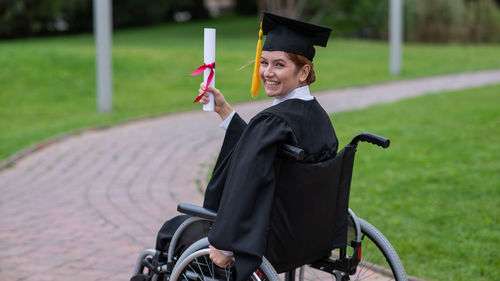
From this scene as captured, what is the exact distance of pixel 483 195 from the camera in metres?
5.80

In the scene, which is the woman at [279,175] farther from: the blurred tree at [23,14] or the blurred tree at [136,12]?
the blurred tree at [136,12]

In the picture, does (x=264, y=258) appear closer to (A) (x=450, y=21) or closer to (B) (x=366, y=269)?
(B) (x=366, y=269)

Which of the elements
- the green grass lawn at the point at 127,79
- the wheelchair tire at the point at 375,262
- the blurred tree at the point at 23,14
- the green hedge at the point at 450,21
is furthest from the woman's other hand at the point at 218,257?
the blurred tree at the point at 23,14

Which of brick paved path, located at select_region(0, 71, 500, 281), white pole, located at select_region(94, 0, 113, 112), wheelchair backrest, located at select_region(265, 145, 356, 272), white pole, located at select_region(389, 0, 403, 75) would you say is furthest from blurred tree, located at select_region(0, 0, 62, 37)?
wheelchair backrest, located at select_region(265, 145, 356, 272)

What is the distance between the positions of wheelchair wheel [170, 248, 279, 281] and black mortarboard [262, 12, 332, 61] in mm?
881

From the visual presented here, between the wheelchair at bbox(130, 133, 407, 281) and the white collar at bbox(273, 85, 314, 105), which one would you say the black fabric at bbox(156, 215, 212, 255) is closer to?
the wheelchair at bbox(130, 133, 407, 281)

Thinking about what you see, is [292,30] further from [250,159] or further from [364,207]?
[364,207]

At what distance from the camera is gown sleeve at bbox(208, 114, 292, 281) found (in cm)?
257

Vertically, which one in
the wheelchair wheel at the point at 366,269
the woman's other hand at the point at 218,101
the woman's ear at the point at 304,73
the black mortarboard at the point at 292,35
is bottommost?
the wheelchair wheel at the point at 366,269

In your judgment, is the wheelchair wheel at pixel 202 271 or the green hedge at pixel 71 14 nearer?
the wheelchair wheel at pixel 202 271

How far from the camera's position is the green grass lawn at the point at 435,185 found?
4.45 m

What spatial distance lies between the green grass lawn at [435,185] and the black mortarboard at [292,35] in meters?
1.97

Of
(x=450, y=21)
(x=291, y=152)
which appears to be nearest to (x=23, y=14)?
(x=450, y=21)

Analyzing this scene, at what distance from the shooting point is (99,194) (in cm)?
626
